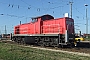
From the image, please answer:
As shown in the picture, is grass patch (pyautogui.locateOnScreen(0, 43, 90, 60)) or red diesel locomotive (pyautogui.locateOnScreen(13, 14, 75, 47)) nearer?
grass patch (pyautogui.locateOnScreen(0, 43, 90, 60))

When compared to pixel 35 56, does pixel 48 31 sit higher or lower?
higher

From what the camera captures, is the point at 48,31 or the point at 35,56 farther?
the point at 48,31

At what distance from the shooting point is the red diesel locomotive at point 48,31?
18.1 metres

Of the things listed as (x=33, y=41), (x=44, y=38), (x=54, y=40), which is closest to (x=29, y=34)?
(x=33, y=41)

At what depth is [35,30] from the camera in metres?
22.2

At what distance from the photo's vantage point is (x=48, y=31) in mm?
20125

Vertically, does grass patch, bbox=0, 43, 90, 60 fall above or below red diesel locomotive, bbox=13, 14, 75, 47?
below

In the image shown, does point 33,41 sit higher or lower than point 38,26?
lower

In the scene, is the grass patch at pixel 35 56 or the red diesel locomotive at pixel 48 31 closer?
the grass patch at pixel 35 56

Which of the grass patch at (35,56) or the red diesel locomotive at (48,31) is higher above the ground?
the red diesel locomotive at (48,31)

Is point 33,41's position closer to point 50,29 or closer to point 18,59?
point 50,29

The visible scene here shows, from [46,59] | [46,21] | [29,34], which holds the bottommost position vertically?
[46,59]

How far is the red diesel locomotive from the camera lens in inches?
713

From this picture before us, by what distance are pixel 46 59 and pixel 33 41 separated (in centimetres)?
1273
